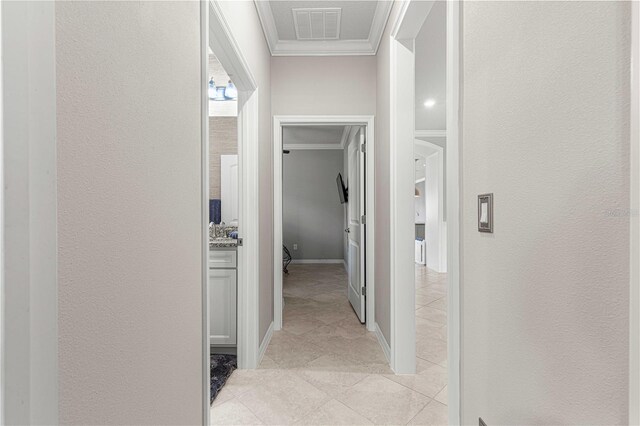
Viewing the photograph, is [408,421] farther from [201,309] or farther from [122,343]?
[122,343]

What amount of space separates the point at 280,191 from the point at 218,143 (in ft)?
2.49

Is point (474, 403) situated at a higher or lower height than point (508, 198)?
lower

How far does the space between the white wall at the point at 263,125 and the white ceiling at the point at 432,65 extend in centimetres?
137

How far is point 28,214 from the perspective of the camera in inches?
22.4

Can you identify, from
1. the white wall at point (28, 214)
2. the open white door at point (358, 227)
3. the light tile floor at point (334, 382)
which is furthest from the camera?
the open white door at point (358, 227)

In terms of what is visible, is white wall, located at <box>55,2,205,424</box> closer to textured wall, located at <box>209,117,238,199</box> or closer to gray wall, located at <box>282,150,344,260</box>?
textured wall, located at <box>209,117,238,199</box>

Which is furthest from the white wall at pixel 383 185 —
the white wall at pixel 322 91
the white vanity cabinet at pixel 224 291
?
the white vanity cabinet at pixel 224 291

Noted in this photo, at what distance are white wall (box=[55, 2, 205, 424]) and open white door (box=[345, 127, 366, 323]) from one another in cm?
218

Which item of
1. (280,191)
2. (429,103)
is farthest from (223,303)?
(429,103)

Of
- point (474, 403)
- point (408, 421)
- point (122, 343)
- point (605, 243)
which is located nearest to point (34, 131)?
point (122, 343)

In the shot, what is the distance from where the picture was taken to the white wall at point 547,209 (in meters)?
0.62

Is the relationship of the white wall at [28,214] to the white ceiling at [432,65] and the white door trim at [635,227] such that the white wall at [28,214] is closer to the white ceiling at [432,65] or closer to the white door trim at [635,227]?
the white door trim at [635,227]

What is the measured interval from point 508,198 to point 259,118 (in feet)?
6.62

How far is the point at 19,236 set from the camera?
0.56m
